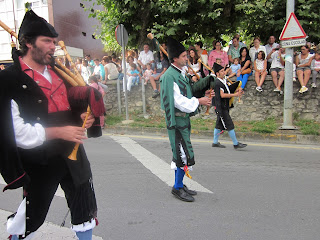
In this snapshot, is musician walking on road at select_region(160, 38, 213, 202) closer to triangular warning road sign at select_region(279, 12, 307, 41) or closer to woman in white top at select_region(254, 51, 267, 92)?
triangular warning road sign at select_region(279, 12, 307, 41)

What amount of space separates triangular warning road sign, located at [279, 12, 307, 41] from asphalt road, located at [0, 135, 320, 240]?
294 cm

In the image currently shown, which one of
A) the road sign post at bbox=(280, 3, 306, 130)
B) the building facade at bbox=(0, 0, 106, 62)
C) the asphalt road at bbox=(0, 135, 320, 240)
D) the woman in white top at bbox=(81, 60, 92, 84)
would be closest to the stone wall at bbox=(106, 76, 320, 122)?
the road sign post at bbox=(280, 3, 306, 130)

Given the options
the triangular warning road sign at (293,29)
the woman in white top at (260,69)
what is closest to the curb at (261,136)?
the woman in white top at (260,69)

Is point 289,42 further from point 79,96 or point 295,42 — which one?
point 79,96

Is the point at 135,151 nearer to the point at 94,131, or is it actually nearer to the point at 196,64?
the point at 94,131

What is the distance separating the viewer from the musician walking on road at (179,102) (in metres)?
3.58

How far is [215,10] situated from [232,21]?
5.92 feet

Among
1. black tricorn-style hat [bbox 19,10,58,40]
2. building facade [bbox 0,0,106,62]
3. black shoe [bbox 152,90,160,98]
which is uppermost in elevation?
building facade [bbox 0,0,106,62]

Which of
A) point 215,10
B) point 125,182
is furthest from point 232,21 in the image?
point 125,182

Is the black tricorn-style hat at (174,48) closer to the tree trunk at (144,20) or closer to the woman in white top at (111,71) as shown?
the tree trunk at (144,20)

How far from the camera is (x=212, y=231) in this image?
308cm

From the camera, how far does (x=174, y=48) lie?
3.75m

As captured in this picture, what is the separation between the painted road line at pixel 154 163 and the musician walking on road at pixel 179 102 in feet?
1.86

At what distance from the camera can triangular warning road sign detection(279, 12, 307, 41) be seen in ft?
24.1
